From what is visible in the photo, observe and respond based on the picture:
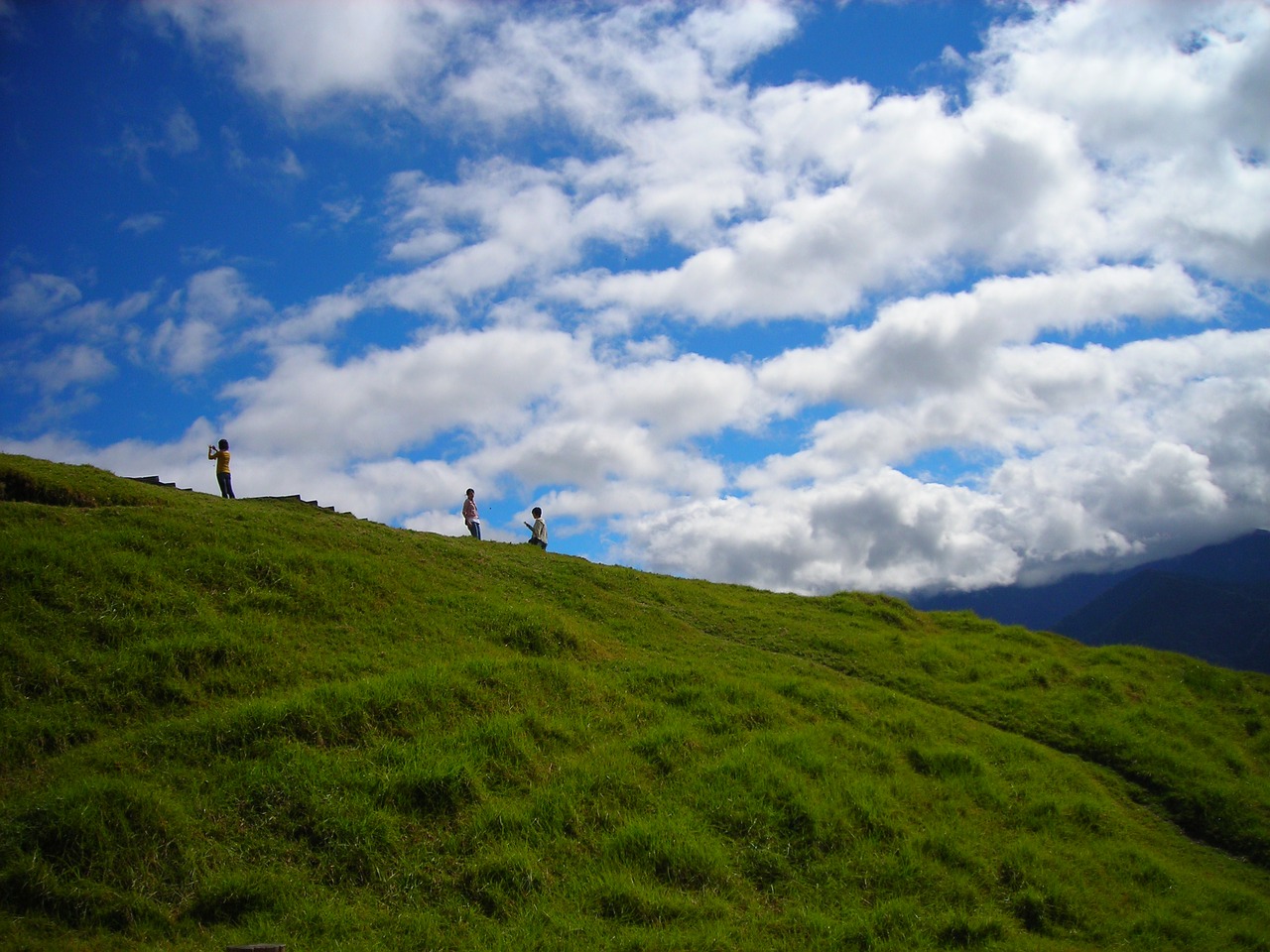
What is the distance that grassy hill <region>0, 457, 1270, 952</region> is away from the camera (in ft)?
28.9

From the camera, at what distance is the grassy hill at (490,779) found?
881 centimetres

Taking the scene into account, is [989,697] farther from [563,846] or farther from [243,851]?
[243,851]

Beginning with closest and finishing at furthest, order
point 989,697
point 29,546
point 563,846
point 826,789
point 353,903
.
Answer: point 353,903 → point 563,846 → point 826,789 → point 29,546 → point 989,697

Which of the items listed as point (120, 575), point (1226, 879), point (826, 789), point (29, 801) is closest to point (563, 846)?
point (826, 789)

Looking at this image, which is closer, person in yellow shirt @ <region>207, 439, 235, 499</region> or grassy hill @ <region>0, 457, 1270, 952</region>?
grassy hill @ <region>0, 457, 1270, 952</region>

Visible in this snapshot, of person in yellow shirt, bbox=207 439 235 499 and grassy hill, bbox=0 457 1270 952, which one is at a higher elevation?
person in yellow shirt, bbox=207 439 235 499

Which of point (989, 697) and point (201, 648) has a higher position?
point (201, 648)

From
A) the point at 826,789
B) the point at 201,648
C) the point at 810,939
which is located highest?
the point at 201,648

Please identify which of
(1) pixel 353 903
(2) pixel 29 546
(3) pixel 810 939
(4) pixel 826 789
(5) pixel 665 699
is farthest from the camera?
(5) pixel 665 699

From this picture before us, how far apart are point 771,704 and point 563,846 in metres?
6.57

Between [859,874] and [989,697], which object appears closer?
[859,874]

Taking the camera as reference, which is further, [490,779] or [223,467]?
[223,467]

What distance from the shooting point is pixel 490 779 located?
11359 mm

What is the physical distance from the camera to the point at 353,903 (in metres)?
8.84
